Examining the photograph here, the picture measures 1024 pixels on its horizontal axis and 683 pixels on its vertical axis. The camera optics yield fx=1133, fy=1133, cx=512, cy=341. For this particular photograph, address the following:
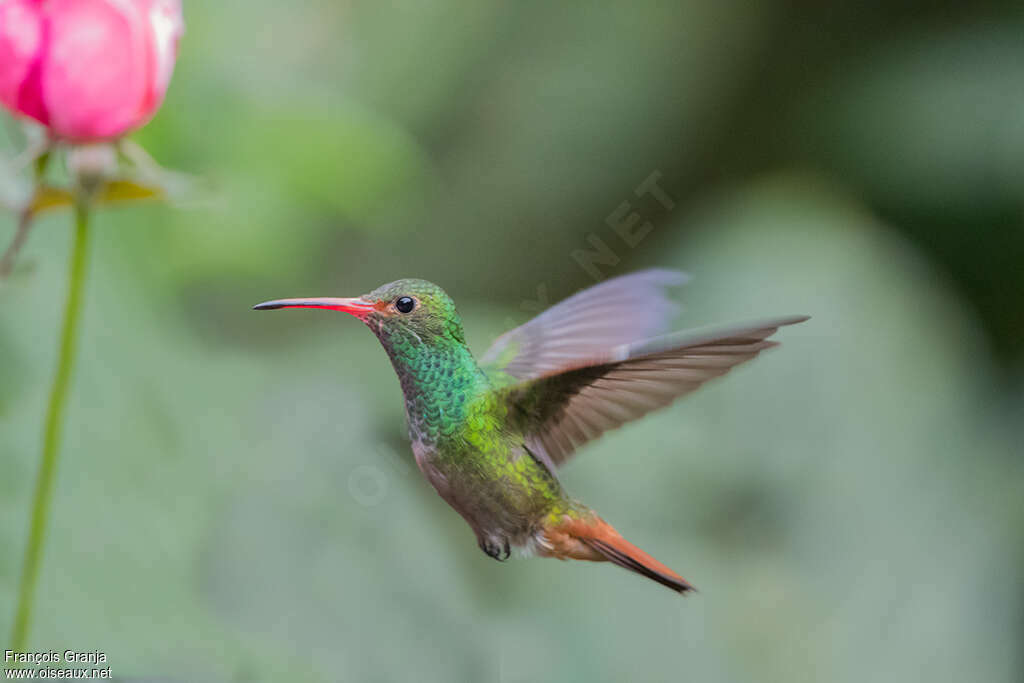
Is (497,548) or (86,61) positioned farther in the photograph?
(86,61)

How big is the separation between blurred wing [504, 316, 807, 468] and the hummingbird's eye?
9 centimetres

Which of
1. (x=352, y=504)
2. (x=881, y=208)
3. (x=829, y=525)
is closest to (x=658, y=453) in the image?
(x=829, y=525)

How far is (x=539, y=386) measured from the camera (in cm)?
54

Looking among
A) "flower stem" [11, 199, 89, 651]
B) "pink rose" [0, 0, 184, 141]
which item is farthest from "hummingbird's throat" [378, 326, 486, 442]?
"pink rose" [0, 0, 184, 141]

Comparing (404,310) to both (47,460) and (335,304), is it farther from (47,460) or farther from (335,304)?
(47,460)

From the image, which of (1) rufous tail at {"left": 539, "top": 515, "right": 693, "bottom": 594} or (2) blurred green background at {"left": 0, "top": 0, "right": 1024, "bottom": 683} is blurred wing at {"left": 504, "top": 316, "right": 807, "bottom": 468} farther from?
(2) blurred green background at {"left": 0, "top": 0, "right": 1024, "bottom": 683}

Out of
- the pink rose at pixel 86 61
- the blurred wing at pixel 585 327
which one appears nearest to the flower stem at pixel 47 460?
the pink rose at pixel 86 61

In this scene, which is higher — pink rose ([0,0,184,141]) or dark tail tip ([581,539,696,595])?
pink rose ([0,0,184,141])

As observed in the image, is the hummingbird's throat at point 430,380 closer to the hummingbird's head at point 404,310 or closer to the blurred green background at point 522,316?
the hummingbird's head at point 404,310

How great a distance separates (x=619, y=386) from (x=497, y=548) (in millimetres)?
119

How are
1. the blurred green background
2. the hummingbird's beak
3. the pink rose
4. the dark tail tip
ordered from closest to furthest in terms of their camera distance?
the hummingbird's beak
the dark tail tip
the pink rose
the blurred green background

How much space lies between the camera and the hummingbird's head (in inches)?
17.9

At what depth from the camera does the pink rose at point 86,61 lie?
0.71m

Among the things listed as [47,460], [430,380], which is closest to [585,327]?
[430,380]
